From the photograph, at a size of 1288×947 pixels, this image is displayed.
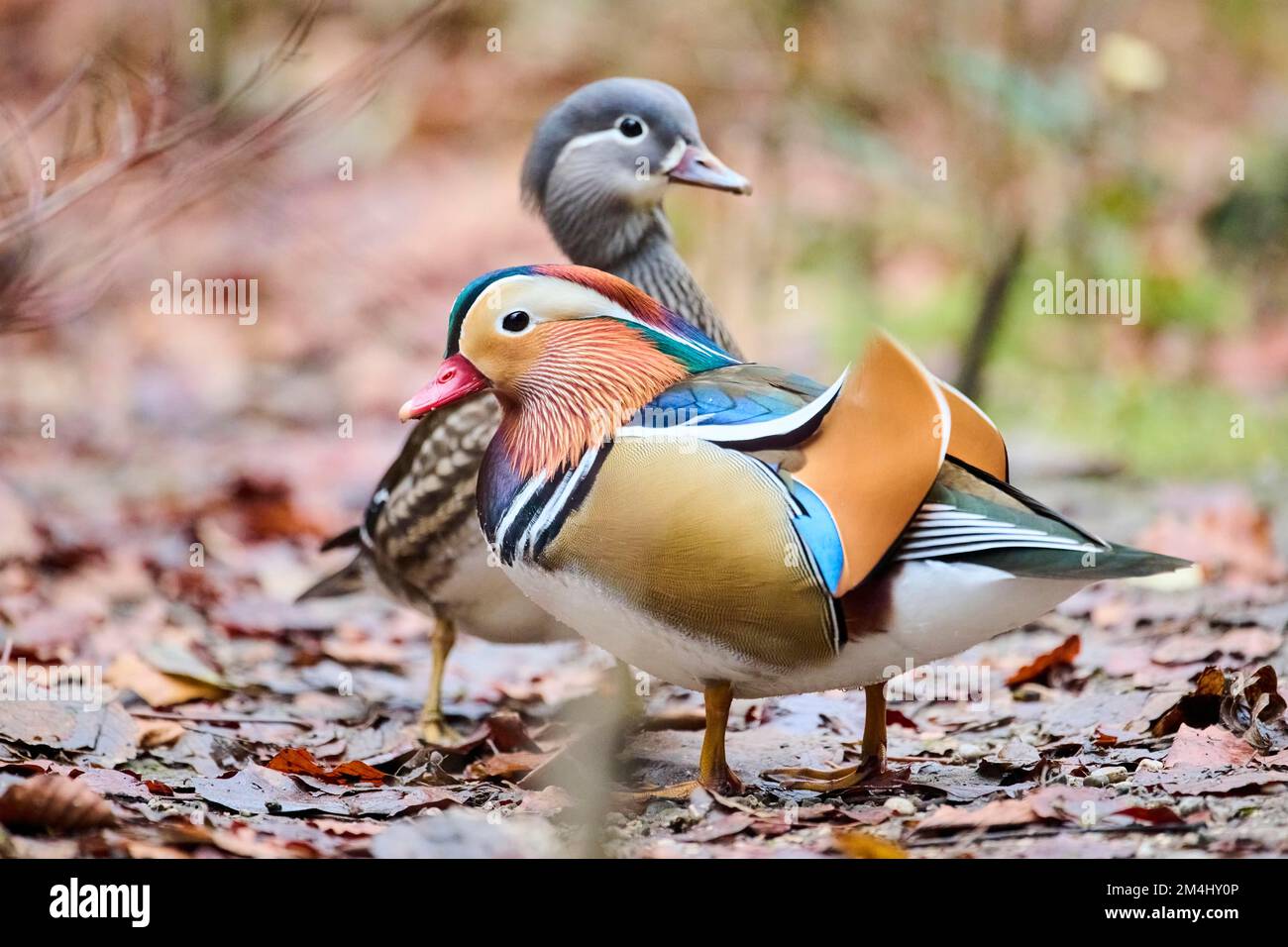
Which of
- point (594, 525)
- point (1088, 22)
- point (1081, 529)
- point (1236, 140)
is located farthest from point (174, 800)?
point (1236, 140)

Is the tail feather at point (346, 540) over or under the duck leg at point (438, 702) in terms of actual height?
over

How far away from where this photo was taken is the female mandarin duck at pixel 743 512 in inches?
102

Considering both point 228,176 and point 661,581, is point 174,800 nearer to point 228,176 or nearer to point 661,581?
point 661,581

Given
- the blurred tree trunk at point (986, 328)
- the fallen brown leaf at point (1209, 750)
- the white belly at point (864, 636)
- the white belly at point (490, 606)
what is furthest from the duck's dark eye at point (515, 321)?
the blurred tree trunk at point (986, 328)

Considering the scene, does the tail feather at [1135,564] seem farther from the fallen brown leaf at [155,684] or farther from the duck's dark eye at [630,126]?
the fallen brown leaf at [155,684]

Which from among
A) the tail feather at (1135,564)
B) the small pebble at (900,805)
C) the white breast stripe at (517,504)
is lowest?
the small pebble at (900,805)

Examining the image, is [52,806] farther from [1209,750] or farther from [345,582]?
[1209,750]

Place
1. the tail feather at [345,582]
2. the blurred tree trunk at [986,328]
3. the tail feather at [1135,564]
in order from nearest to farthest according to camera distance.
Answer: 1. the tail feather at [1135,564]
2. the tail feather at [345,582]
3. the blurred tree trunk at [986,328]

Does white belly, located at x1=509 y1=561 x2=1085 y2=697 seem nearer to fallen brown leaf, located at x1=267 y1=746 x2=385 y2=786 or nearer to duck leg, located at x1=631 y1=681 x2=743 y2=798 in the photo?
duck leg, located at x1=631 y1=681 x2=743 y2=798

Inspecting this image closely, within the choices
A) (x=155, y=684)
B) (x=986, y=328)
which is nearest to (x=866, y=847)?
(x=155, y=684)

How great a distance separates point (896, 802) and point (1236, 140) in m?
7.17

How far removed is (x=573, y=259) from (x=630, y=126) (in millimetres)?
392

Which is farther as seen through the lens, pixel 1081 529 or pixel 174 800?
pixel 174 800

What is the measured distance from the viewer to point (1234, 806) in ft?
8.64
